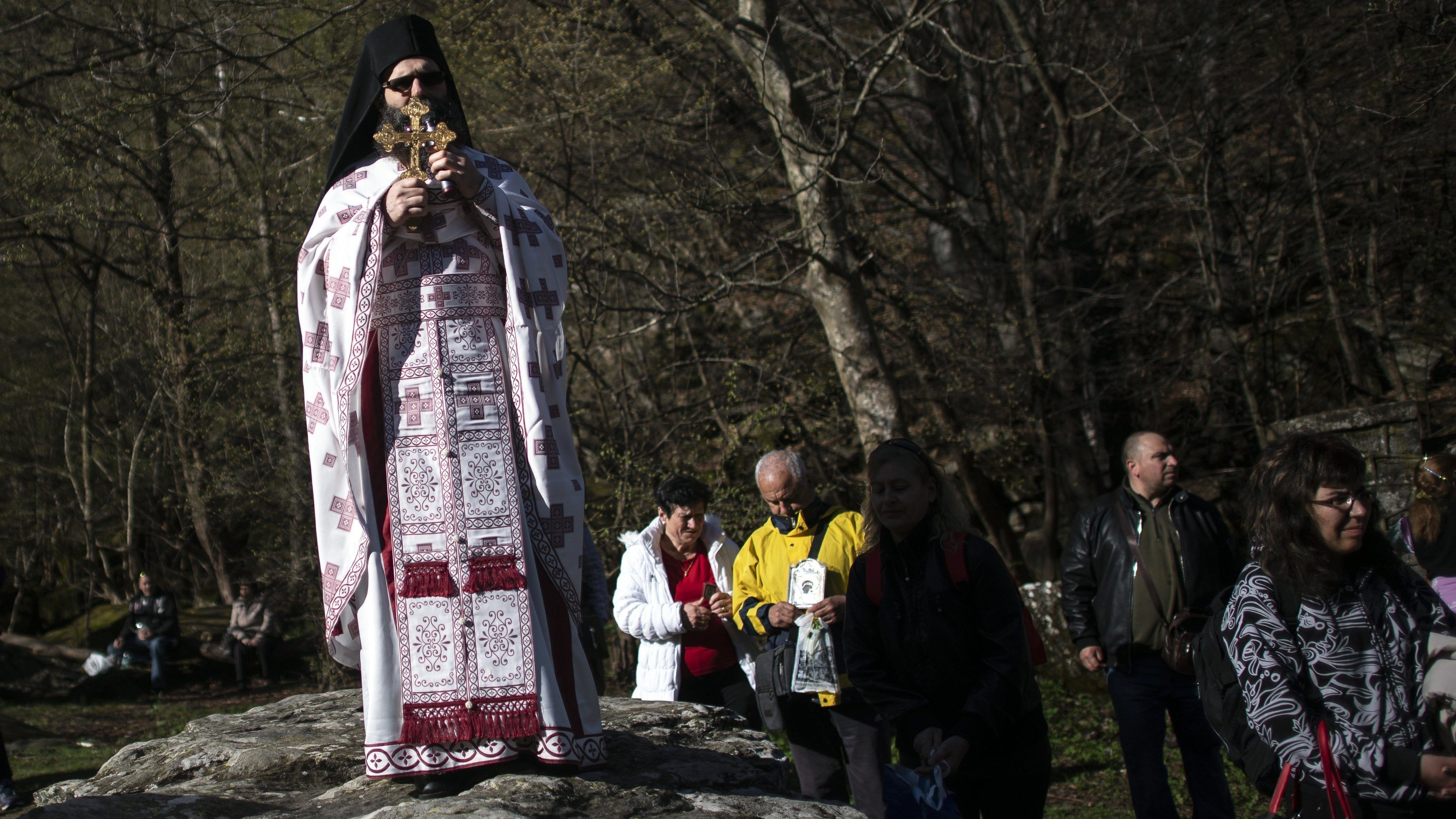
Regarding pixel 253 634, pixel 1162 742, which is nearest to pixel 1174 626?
pixel 1162 742

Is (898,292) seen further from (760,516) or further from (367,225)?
(367,225)

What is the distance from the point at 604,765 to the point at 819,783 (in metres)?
1.48

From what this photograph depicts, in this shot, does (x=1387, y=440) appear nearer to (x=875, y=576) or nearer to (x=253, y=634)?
(x=875, y=576)

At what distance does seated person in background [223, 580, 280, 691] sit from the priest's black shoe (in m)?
12.7

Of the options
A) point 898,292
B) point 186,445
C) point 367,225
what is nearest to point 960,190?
point 898,292

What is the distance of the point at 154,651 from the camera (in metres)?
14.9

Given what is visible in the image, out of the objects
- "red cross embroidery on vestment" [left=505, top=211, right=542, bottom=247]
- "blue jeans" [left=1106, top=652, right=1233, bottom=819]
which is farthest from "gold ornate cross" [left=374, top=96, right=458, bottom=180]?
"blue jeans" [left=1106, top=652, right=1233, bottom=819]

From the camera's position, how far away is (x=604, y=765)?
12.0 feet

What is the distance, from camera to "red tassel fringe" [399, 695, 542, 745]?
11.2ft

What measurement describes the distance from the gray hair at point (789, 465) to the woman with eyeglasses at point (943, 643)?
1.24 metres

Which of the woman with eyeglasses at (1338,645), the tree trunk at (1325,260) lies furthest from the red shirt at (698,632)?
the tree trunk at (1325,260)

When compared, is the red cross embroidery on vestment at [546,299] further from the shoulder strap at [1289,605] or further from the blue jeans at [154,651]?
the blue jeans at [154,651]

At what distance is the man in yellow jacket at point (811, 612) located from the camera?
449cm

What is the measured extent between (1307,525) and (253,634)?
14.6 metres
